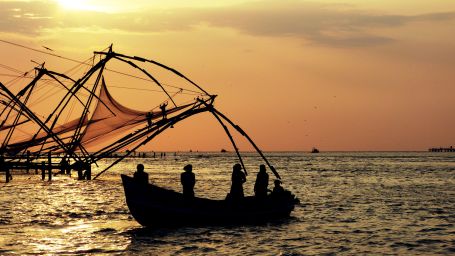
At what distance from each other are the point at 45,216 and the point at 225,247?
10.9 m

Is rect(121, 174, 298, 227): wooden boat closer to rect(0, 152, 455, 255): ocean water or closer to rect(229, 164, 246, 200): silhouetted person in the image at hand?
rect(229, 164, 246, 200): silhouetted person

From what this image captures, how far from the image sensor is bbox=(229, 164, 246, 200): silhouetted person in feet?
82.8

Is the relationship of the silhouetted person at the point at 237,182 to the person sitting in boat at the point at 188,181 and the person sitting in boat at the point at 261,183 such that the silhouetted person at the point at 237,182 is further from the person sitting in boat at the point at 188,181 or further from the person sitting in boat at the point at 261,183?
the person sitting in boat at the point at 188,181

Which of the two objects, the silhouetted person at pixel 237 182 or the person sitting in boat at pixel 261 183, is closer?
the silhouetted person at pixel 237 182

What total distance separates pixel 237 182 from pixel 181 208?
210 centimetres

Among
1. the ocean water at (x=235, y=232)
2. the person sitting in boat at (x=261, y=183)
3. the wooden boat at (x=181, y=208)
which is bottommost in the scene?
the ocean water at (x=235, y=232)

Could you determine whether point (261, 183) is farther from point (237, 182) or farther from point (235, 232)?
point (235, 232)

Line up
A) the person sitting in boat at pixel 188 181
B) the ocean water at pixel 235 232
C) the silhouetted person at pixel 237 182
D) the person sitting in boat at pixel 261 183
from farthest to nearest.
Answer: the person sitting in boat at pixel 261 183
the silhouetted person at pixel 237 182
the person sitting in boat at pixel 188 181
the ocean water at pixel 235 232

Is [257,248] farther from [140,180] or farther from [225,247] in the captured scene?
[140,180]

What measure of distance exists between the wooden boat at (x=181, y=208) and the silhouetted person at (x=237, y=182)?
27 cm

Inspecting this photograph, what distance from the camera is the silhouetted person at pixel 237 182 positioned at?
82.8 feet

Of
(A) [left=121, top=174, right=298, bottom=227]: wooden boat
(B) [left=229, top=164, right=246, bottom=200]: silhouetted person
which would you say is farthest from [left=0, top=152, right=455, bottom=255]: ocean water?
(B) [left=229, top=164, right=246, bottom=200]: silhouetted person

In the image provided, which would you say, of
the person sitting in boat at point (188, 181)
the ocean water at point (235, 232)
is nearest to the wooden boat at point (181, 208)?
the person sitting in boat at point (188, 181)

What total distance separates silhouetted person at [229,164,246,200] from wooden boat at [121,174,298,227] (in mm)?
271
